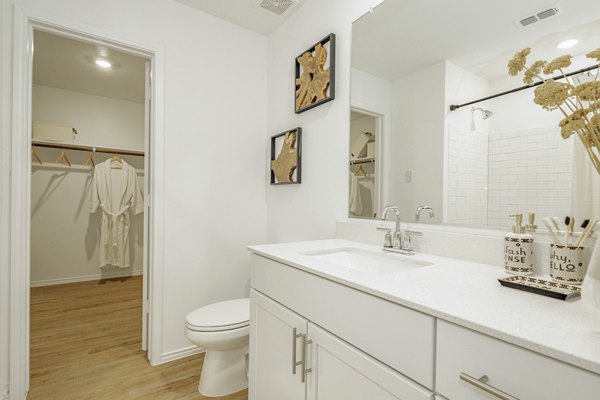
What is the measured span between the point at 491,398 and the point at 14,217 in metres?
2.23

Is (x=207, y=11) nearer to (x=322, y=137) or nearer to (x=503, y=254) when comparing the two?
(x=322, y=137)

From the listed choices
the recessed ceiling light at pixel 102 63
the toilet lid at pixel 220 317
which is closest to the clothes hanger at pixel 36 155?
the recessed ceiling light at pixel 102 63

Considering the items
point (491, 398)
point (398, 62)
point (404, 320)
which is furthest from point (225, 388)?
point (398, 62)

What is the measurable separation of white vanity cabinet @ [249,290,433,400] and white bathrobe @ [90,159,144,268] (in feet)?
10.7

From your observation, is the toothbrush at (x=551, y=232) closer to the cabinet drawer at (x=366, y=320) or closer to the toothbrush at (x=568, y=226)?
the toothbrush at (x=568, y=226)

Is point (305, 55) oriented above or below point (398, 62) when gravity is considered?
above

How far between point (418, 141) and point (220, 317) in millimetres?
1473

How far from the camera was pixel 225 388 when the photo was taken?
5.62ft

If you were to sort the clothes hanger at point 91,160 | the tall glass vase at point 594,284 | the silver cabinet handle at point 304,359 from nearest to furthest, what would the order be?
the tall glass vase at point 594,284
the silver cabinet handle at point 304,359
the clothes hanger at point 91,160

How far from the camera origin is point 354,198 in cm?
174

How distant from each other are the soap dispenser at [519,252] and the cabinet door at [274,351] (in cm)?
73

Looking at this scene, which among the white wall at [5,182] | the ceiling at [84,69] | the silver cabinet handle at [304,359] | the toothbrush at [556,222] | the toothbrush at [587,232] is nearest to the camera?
the toothbrush at [587,232]

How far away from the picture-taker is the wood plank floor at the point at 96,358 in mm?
1736

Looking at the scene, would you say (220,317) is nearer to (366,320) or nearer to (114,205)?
(366,320)
